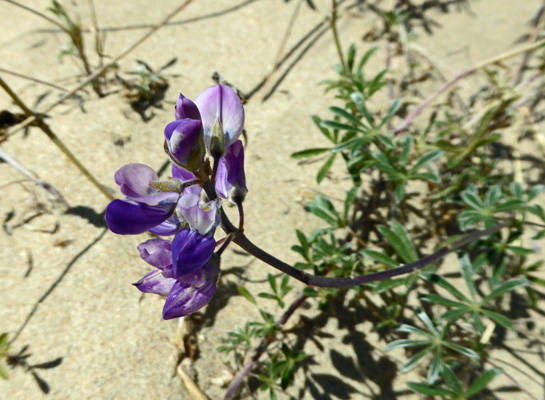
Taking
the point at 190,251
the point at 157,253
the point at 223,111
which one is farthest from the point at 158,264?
the point at 223,111


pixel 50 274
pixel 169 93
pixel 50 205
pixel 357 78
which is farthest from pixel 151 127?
pixel 357 78

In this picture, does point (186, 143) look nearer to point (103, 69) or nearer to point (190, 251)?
point (190, 251)

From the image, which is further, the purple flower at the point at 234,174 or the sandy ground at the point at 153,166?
the sandy ground at the point at 153,166

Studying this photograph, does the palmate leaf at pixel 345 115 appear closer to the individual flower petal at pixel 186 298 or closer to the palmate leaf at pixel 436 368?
the palmate leaf at pixel 436 368

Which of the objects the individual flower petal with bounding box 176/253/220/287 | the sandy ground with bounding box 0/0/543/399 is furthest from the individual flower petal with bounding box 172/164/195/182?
the sandy ground with bounding box 0/0/543/399

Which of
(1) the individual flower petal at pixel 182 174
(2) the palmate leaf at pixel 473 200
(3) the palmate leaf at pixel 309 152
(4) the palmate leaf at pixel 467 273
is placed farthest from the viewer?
(3) the palmate leaf at pixel 309 152

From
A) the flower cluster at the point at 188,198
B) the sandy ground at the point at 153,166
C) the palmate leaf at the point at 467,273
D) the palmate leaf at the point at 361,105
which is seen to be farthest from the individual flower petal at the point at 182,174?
the palmate leaf at the point at 467,273
